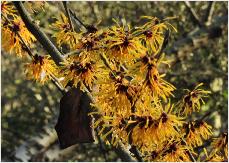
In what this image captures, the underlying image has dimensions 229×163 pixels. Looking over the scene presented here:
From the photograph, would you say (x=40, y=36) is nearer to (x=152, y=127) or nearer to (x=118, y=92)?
(x=118, y=92)

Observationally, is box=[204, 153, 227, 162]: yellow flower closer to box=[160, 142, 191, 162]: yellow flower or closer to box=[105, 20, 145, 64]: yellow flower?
box=[160, 142, 191, 162]: yellow flower

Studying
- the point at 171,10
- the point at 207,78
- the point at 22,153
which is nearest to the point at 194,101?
the point at 22,153

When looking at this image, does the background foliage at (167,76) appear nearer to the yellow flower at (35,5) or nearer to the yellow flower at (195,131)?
the yellow flower at (35,5)

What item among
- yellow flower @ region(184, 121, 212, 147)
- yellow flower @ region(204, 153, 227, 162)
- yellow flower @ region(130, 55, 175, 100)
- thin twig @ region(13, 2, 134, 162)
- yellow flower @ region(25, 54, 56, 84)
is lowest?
yellow flower @ region(204, 153, 227, 162)

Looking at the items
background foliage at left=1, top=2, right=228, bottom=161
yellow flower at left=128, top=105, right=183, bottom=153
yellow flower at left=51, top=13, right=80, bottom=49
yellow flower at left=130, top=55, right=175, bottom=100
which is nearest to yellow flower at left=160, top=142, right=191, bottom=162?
yellow flower at left=128, top=105, right=183, bottom=153

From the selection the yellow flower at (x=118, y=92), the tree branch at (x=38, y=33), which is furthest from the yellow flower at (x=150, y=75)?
the tree branch at (x=38, y=33)
